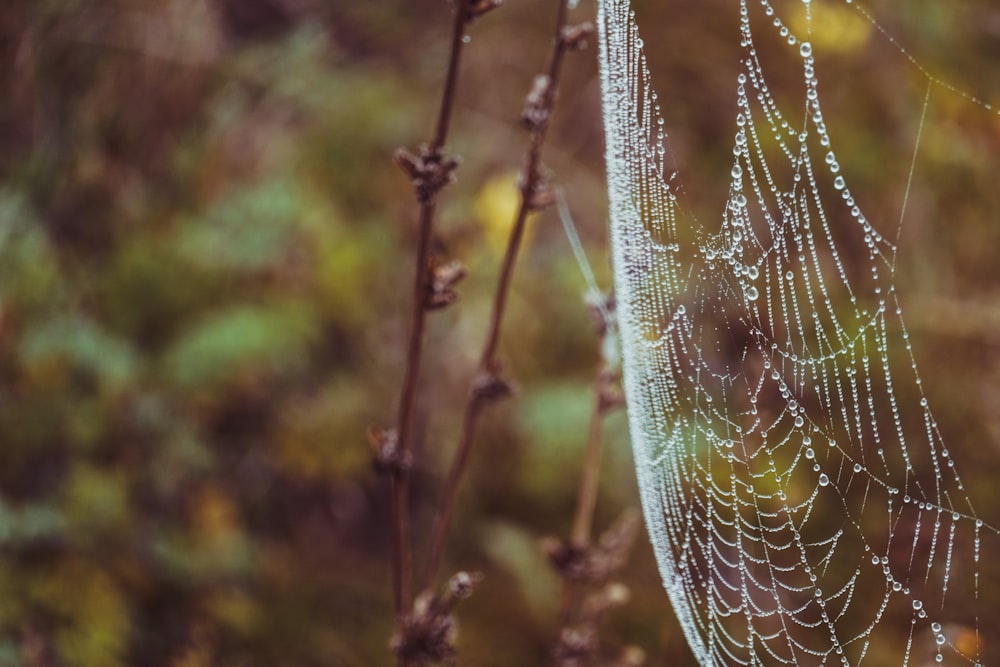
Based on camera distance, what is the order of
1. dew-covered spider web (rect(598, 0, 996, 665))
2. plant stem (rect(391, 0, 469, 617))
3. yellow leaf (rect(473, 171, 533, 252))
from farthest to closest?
1. yellow leaf (rect(473, 171, 533, 252))
2. dew-covered spider web (rect(598, 0, 996, 665))
3. plant stem (rect(391, 0, 469, 617))

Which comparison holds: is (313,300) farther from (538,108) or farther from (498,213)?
(538,108)

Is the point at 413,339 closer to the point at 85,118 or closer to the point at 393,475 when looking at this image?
the point at 393,475

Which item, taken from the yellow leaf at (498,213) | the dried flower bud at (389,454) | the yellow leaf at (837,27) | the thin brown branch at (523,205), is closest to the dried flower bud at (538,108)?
the thin brown branch at (523,205)

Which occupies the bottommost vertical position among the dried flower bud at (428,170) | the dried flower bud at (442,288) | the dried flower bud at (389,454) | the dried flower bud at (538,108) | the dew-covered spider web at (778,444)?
the dew-covered spider web at (778,444)

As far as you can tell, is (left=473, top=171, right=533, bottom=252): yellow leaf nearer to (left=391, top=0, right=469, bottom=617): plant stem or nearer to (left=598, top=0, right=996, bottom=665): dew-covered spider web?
(left=598, top=0, right=996, bottom=665): dew-covered spider web

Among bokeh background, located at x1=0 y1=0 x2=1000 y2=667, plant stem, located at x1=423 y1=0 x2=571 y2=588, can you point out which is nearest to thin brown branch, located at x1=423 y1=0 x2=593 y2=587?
plant stem, located at x1=423 y1=0 x2=571 y2=588

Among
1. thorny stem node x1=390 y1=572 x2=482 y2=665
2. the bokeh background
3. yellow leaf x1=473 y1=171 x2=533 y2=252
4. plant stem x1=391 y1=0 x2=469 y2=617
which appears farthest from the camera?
yellow leaf x1=473 y1=171 x2=533 y2=252

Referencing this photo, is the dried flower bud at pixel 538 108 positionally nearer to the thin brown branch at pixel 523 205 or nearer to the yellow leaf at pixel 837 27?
the thin brown branch at pixel 523 205
